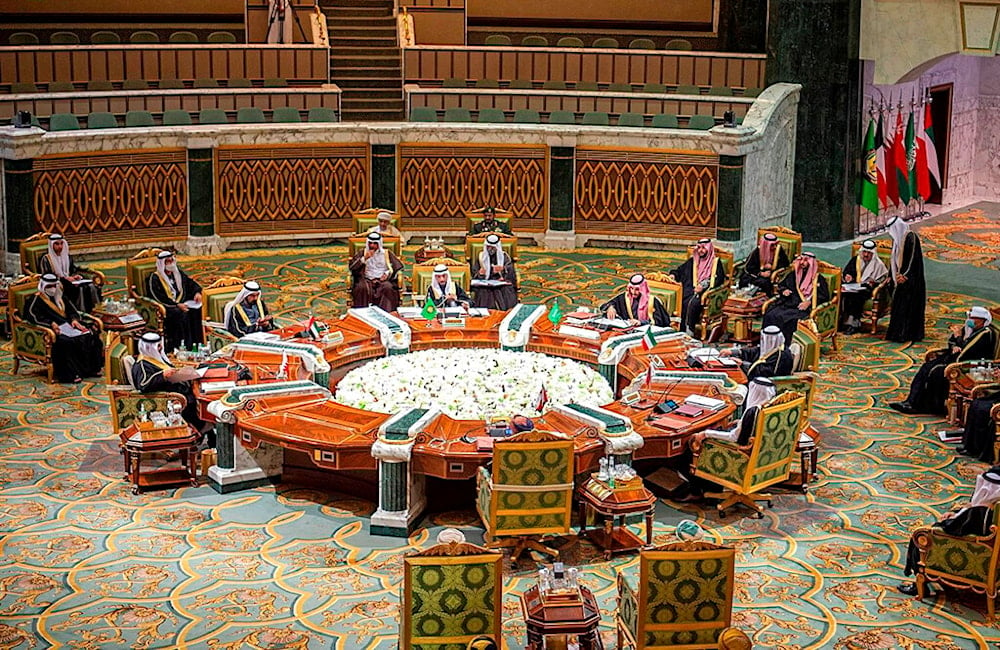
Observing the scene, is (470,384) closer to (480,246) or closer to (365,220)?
(480,246)

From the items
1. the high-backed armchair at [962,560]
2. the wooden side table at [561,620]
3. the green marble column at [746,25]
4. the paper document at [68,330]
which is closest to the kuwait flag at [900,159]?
the green marble column at [746,25]

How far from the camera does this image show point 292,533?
32.0 ft

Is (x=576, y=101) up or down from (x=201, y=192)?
up

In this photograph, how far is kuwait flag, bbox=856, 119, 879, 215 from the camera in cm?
1867

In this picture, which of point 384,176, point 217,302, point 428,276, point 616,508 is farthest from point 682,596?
point 384,176

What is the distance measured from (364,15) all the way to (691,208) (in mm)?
6615

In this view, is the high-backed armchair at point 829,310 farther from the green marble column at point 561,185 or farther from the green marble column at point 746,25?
the green marble column at point 746,25

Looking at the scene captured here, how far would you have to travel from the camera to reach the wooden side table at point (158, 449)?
10344 millimetres

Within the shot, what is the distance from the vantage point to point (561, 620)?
759 cm

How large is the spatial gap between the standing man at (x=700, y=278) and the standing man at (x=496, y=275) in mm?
Result: 1596

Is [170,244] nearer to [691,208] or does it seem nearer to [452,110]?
[452,110]

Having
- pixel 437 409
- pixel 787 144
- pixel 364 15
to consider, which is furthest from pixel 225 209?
pixel 437 409

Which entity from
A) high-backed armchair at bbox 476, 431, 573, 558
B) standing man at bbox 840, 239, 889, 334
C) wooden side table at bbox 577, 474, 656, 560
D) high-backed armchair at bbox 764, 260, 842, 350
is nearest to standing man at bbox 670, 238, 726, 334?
high-backed armchair at bbox 764, 260, 842, 350

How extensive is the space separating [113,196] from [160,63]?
3.13 m
